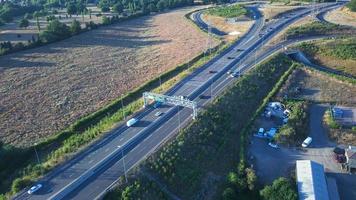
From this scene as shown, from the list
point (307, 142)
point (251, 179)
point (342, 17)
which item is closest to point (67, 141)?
point (251, 179)

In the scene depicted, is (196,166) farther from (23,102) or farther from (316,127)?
(23,102)

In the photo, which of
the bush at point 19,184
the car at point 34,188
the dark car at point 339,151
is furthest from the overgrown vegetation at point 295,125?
the bush at point 19,184

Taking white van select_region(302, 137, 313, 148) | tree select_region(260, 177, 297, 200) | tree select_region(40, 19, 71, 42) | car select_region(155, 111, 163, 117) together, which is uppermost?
A: tree select_region(40, 19, 71, 42)

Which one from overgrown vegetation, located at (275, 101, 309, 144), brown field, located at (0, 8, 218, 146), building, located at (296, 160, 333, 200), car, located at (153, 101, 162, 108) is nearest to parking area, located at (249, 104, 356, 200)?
overgrown vegetation, located at (275, 101, 309, 144)

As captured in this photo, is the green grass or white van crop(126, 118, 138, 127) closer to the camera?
white van crop(126, 118, 138, 127)

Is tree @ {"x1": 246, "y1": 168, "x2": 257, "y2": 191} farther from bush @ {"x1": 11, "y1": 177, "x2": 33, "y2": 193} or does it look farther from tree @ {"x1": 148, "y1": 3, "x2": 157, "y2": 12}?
tree @ {"x1": 148, "y1": 3, "x2": 157, "y2": 12}

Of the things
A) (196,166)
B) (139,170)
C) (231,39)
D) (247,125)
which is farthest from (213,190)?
(231,39)

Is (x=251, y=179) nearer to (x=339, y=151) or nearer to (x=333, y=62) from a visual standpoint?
(x=339, y=151)
